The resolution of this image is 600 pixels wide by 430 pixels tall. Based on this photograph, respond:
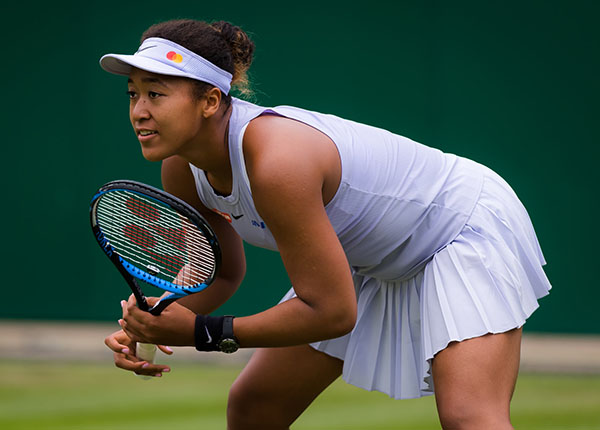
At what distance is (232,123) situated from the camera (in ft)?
7.09

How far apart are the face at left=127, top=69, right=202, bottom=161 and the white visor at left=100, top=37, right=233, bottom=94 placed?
3 centimetres

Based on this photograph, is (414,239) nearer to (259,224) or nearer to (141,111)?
(259,224)

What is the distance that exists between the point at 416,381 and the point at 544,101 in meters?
3.06

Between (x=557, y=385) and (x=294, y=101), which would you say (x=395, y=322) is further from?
(x=294, y=101)

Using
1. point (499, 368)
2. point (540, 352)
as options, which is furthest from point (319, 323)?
point (540, 352)

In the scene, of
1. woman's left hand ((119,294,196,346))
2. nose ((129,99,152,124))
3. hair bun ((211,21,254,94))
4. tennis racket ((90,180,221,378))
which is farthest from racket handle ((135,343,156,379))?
hair bun ((211,21,254,94))

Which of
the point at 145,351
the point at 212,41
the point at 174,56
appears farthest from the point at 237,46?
the point at 145,351

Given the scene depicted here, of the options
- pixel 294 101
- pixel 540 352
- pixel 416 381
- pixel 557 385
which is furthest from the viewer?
pixel 294 101

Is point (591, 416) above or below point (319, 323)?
below

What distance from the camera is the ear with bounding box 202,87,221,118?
2127mm

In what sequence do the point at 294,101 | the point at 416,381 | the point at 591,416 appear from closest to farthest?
the point at 416,381 → the point at 591,416 → the point at 294,101

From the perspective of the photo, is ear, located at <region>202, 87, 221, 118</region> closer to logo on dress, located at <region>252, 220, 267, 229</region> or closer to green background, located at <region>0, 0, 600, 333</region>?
logo on dress, located at <region>252, 220, 267, 229</region>

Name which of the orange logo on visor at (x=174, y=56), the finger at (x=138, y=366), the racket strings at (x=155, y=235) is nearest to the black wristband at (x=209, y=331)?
the racket strings at (x=155, y=235)

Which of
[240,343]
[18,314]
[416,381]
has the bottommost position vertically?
[18,314]
